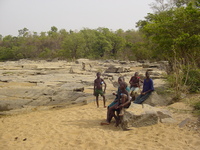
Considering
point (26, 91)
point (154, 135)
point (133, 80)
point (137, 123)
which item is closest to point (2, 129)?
point (26, 91)

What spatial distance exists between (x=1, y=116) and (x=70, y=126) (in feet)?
11.0

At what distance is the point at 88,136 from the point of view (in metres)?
4.58

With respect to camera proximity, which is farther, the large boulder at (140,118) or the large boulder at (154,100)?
the large boulder at (154,100)

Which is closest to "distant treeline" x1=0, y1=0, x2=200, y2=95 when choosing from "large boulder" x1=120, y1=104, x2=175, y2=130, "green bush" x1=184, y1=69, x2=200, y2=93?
"green bush" x1=184, y1=69, x2=200, y2=93

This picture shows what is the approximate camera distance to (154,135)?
4.45 metres

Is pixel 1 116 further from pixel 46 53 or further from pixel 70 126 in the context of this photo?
pixel 46 53

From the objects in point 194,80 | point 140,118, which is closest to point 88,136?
point 140,118

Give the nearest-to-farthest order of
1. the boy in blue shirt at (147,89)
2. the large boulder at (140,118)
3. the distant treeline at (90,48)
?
the large boulder at (140,118), the boy in blue shirt at (147,89), the distant treeline at (90,48)

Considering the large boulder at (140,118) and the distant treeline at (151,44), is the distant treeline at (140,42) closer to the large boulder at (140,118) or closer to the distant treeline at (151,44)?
the distant treeline at (151,44)

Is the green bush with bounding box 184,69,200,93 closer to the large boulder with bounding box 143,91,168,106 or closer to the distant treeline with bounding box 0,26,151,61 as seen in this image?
the large boulder with bounding box 143,91,168,106

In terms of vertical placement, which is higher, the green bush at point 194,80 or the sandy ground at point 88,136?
the green bush at point 194,80

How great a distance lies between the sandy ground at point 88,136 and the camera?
4035 mm

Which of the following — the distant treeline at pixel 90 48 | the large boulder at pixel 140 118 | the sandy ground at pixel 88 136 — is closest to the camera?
the sandy ground at pixel 88 136

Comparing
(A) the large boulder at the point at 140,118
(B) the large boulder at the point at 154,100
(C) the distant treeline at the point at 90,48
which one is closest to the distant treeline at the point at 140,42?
(C) the distant treeline at the point at 90,48
